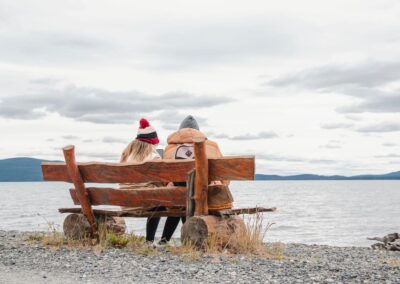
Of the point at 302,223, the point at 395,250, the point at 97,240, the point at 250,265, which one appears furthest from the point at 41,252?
the point at 302,223

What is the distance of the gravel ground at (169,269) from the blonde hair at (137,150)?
1.76 metres

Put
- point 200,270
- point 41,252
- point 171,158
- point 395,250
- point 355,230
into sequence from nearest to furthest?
point 200,270 < point 41,252 < point 171,158 < point 395,250 < point 355,230

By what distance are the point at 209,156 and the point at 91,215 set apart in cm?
243

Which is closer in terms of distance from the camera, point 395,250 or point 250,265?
point 250,265

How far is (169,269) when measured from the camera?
8.12 meters

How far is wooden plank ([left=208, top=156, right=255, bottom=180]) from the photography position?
9055 mm


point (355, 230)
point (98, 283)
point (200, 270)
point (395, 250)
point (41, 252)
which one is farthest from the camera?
point (355, 230)

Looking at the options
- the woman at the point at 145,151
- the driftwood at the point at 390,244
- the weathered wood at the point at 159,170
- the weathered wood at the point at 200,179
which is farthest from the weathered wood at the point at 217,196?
the driftwood at the point at 390,244

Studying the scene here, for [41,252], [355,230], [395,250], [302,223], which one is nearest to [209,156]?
[41,252]

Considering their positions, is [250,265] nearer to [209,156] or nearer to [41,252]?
[209,156]

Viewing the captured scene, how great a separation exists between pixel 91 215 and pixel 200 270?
11.0 ft

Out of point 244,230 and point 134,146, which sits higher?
point 134,146

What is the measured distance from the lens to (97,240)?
10.6 m

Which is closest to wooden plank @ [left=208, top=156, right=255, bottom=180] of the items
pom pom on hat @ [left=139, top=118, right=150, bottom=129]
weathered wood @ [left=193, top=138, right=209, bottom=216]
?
weathered wood @ [left=193, top=138, right=209, bottom=216]
